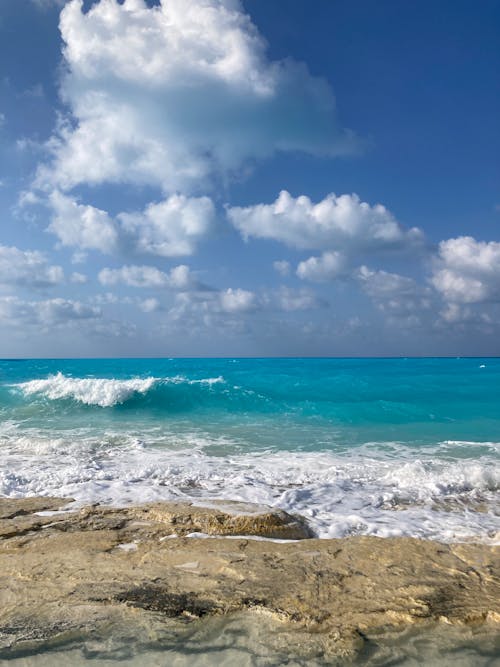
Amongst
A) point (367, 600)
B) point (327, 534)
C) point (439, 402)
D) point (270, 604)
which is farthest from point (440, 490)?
point (439, 402)

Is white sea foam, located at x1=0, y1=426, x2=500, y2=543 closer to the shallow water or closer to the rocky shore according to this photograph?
the rocky shore

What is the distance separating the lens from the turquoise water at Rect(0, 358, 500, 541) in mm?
6121

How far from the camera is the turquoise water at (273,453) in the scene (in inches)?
241

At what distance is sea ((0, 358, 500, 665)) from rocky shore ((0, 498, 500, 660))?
410 millimetres

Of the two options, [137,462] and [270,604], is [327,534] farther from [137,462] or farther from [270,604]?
[137,462]

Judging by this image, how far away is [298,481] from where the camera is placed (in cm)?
745

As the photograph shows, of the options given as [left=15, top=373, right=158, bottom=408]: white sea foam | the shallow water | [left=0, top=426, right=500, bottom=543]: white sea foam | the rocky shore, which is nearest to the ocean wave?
[left=15, top=373, right=158, bottom=408]: white sea foam

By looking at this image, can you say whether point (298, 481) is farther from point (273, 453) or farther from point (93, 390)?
point (93, 390)

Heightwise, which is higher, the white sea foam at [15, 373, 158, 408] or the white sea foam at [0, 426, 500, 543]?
the white sea foam at [15, 373, 158, 408]

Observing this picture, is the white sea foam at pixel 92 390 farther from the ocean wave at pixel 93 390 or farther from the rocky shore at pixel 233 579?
the rocky shore at pixel 233 579

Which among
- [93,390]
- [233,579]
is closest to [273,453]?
[233,579]

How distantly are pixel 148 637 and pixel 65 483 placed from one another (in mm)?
4910

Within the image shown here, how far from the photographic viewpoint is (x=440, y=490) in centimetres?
675

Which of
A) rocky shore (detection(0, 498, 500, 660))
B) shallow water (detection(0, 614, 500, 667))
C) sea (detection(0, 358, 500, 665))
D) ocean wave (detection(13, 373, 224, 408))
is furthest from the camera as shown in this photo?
ocean wave (detection(13, 373, 224, 408))
